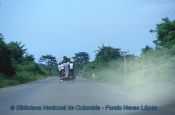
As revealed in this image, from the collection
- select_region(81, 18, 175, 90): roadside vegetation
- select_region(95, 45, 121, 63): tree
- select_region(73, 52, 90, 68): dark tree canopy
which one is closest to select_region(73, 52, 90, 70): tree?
select_region(73, 52, 90, 68): dark tree canopy

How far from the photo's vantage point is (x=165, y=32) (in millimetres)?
37031

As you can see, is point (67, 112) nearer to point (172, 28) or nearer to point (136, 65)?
point (136, 65)

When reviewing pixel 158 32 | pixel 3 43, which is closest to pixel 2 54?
pixel 3 43

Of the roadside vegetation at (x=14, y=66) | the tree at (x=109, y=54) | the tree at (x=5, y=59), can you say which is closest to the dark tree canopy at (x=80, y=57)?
the roadside vegetation at (x=14, y=66)

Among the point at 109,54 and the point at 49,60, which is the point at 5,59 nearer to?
the point at 109,54

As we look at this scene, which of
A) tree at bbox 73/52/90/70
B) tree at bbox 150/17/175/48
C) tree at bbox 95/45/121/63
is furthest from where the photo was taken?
tree at bbox 73/52/90/70

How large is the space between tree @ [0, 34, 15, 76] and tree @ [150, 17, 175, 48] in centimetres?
2454

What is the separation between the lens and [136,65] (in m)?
35.1

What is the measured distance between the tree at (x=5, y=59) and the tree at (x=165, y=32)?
966 inches

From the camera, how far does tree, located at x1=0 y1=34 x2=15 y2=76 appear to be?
187 feet

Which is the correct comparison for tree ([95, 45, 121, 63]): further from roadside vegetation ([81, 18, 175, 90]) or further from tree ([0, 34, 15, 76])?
roadside vegetation ([81, 18, 175, 90])

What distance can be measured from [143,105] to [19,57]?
77.8 metres

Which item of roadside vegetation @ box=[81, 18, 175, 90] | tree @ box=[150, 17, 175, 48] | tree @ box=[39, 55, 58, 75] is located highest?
tree @ box=[39, 55, 58, 75]

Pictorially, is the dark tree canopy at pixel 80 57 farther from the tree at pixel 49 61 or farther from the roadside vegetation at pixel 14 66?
the roadside vegetation at pixel 14 66
